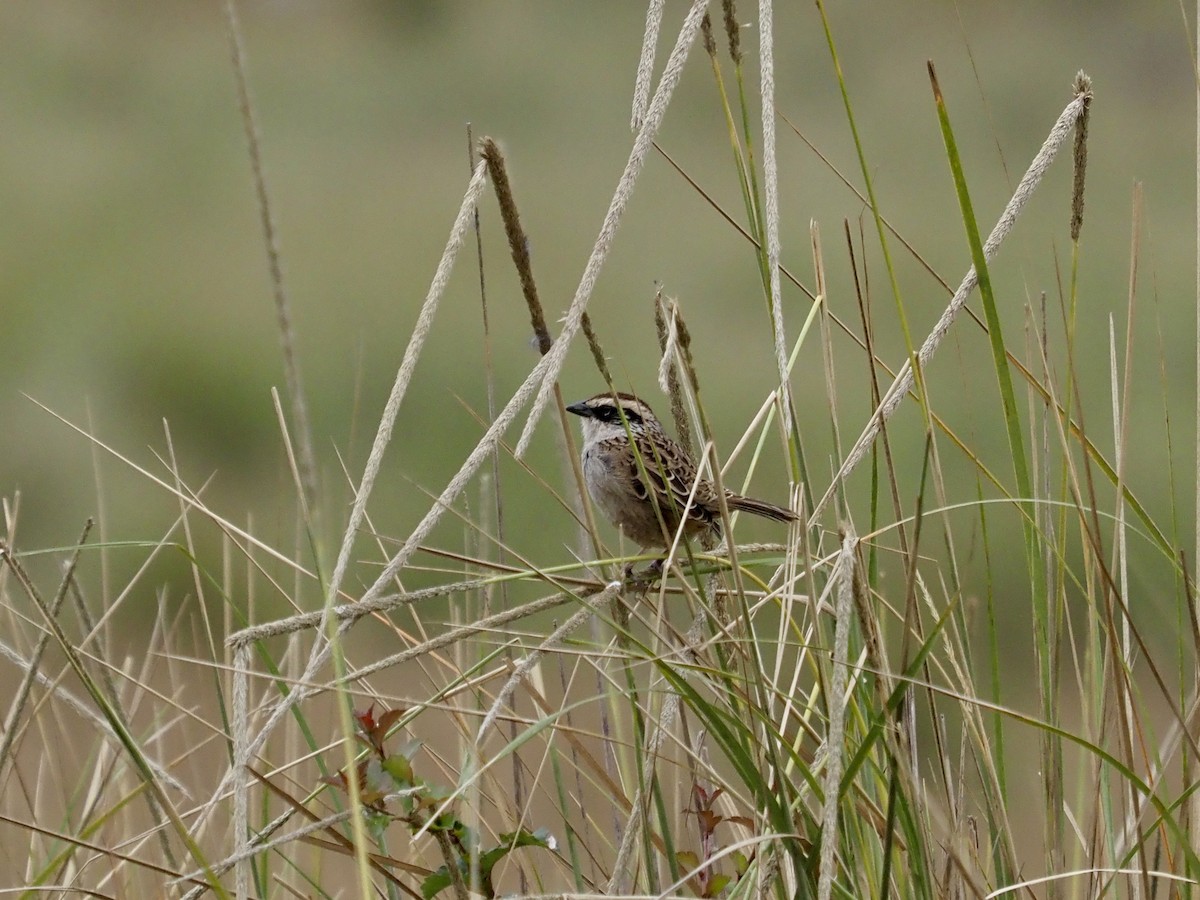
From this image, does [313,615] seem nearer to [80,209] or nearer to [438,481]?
[438,481]

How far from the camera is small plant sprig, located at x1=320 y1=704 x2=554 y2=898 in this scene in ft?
5.70

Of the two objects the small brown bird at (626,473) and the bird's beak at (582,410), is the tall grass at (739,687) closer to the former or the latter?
the small brown bird at (626,473)

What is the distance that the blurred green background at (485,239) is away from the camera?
8.88m

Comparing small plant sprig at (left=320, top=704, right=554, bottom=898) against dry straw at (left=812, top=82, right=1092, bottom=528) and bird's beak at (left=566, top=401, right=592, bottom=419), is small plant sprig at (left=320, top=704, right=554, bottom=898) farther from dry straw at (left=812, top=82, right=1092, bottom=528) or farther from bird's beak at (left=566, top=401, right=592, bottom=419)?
bird's beak at (left=566, top=401, right=592, bottom=419)

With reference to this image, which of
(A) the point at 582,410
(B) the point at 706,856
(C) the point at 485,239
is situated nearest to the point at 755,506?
(A) the point at 582,410

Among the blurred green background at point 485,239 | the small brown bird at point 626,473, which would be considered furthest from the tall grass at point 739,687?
the blurred green background at point 485,239

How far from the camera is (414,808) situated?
180 cm

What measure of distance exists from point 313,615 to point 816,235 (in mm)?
1065

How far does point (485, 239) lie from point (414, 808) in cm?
926

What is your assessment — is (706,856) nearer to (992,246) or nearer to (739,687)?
(739,687)

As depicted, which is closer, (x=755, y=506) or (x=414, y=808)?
(x=414, y=808)

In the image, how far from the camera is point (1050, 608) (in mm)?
2049

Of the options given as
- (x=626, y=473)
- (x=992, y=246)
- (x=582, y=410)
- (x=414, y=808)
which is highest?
(x=992, y=246)

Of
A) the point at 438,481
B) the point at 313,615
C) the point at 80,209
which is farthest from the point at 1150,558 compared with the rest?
the point at 80,209
